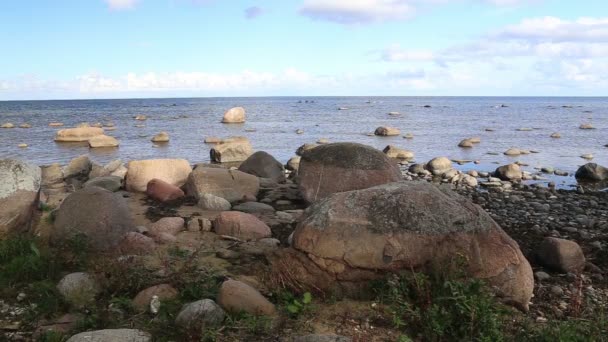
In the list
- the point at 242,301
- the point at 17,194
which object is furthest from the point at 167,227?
the point at 242,301

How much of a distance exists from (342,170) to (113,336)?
688 cm

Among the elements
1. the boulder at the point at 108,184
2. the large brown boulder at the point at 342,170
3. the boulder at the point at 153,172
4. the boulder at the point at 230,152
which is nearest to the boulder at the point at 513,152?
the boulder at the point at 230,152

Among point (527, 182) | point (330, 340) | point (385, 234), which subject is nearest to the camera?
point (330, 340)

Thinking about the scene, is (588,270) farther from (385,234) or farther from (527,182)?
(527,182)

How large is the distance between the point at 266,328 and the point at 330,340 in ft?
2.48

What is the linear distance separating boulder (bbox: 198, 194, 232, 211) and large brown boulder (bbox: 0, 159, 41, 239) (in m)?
3.27

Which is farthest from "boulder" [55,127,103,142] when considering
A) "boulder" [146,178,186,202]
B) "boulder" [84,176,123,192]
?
"boulder" [146,178,186,202]

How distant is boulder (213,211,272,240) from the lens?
27.1 ft

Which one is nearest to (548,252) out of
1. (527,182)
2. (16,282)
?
(16,282)

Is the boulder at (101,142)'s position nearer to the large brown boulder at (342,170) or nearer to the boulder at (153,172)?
the boulder at (153,172)

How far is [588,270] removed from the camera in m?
7.50

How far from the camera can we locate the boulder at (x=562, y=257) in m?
7.39

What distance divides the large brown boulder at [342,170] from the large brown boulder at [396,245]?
4.47m

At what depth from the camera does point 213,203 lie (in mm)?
10445
